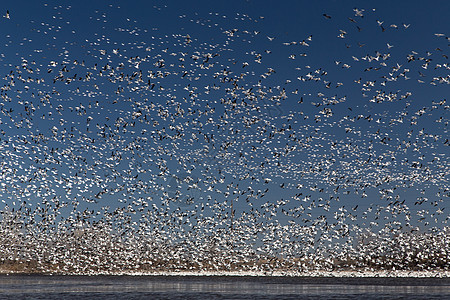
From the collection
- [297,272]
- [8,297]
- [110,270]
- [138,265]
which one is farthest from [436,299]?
[138,265]

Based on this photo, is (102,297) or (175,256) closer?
(102,297)

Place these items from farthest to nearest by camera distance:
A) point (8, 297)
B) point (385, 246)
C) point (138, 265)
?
1. point (138, 265)
2. point (385, 246)
3. point (8, 297)

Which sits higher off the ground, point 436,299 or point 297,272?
point 297,272

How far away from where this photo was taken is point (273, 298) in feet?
130

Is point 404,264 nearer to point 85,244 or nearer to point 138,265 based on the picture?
point 138,265

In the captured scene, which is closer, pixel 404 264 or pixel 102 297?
pixel 102 297

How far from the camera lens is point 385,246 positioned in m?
89.2

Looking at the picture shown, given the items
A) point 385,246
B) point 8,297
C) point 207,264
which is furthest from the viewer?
point 207,264

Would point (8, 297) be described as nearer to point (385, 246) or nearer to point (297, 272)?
point (385, 246)

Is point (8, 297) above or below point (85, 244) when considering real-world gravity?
below

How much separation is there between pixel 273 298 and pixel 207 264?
10058 centimetres

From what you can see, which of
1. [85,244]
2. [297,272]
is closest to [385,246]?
[297,272]

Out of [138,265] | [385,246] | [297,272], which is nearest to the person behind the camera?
[385,246]

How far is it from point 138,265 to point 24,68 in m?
98.1
